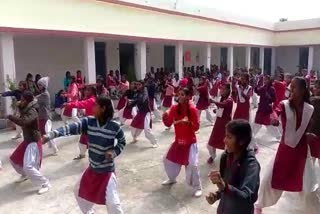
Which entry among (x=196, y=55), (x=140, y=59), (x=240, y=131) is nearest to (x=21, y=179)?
(x=240, y=131)

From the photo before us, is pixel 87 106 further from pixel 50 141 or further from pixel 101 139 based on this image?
pixel 101 139

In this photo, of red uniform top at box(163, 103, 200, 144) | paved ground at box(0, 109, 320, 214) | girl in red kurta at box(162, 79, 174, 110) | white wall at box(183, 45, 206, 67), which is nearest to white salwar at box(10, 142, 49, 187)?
paved ground at box(0, 109, 320, 214)

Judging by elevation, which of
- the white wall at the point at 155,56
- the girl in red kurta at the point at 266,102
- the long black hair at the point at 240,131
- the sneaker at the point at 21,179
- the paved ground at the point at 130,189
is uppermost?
the white wall at the point at 155,56

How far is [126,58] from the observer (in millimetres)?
16406

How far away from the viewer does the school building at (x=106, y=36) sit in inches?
392

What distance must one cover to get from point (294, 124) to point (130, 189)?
7.91ft

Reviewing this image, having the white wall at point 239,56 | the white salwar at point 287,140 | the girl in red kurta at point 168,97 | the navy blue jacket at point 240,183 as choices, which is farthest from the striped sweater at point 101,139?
the white wall at point 239,56

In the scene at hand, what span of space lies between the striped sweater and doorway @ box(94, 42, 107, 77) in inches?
465

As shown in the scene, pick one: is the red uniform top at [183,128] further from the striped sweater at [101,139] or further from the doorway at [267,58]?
the doorway at [267,58]

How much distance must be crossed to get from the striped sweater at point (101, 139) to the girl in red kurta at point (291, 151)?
1.69 m

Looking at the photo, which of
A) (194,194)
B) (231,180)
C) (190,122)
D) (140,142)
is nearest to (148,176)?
(194,194)

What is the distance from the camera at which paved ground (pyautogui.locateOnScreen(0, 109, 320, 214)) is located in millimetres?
4453

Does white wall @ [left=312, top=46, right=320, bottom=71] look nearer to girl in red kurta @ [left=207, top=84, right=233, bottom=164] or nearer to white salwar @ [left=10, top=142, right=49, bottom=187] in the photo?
girl in red kurta @ [left=207, top=84, right=233, bottom=164]

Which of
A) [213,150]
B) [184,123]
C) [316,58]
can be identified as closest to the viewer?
[184,123]
